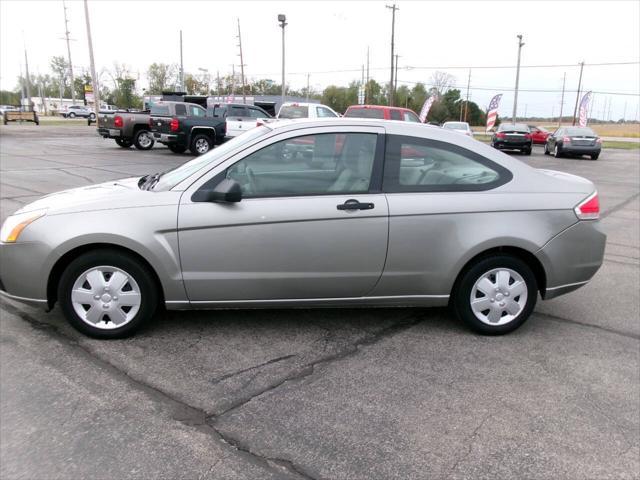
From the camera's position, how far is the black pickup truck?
19.1 m

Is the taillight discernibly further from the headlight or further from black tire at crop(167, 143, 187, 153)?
black tire at crop(167, 143, 187, 153)

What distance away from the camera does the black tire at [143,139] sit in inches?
868

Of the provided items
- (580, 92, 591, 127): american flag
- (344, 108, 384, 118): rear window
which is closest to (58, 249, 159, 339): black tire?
(344, 108, 384, 118): rear window

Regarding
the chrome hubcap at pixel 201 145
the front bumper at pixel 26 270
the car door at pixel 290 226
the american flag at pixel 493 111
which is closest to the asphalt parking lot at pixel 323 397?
the front bumper at pixel 26 270

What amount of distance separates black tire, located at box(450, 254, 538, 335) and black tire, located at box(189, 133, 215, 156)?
16.7 meters

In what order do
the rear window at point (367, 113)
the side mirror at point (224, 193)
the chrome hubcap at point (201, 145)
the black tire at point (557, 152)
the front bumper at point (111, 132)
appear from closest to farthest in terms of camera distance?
the side mirror at point (224, 193), the rear window at point (367, 113), the chrome hubcap at point (201, 145), the front bumper at point (111, 132), the black tire at point (557, 152)

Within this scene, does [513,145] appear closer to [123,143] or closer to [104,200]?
[123,143]

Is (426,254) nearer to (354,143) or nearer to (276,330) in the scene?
(354,143)

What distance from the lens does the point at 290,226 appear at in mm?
3695

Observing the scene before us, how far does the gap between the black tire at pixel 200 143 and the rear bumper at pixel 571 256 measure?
16.9 meters

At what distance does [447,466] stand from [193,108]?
18911 millimetres

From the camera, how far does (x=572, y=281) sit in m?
4.14

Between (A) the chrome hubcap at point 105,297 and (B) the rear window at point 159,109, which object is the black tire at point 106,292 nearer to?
(A) the chrome hubcap at point 105,297

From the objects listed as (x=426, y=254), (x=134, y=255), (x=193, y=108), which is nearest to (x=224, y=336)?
(x=134, y=255)
